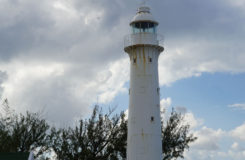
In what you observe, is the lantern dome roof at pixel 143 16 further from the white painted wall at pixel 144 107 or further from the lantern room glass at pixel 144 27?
the white painted wall at pixel 144 107

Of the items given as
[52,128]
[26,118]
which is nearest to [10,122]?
[26,118]

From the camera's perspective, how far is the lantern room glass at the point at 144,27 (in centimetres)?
3250

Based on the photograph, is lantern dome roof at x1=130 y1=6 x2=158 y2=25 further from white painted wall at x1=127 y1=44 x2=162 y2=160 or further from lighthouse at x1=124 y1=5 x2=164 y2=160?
white painted wall at x1=127 y1=44 x2=162 y2=160

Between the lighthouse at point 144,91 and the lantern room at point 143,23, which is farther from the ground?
the lantern room at point 143,23

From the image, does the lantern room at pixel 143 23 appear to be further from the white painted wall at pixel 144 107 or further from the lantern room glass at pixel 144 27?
the white painted wall at pixel 144 107

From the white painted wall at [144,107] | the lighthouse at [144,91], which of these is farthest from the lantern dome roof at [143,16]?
the white painted wall at [144,107]

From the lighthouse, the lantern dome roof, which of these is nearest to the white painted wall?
the lighthouse

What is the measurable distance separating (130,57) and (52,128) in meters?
14.2

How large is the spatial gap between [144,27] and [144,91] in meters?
5.28

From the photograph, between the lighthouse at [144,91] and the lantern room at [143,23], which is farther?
the lantern room at [143,23]

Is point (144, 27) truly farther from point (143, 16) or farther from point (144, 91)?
point (144, 91)

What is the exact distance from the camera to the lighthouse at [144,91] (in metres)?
30.1

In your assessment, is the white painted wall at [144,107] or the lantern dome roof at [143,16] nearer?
the white painted wall at [144,107]

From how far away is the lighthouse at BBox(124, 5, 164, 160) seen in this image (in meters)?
30.1
